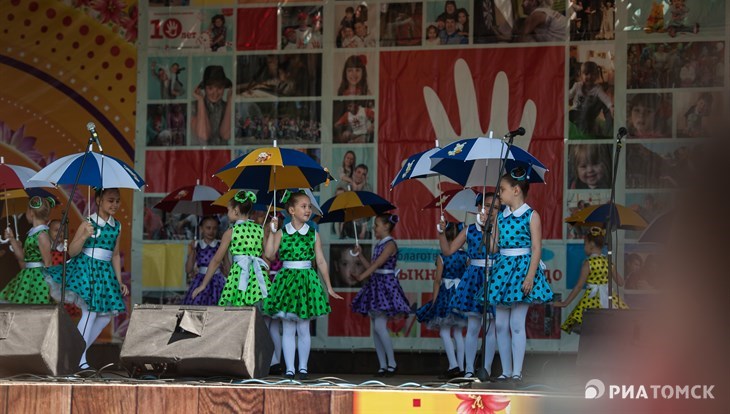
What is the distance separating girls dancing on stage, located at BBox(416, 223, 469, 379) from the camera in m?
9.66

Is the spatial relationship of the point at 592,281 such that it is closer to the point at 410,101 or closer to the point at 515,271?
the point at 515,271

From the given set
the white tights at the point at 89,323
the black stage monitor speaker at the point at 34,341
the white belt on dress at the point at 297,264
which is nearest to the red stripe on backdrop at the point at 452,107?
the white belt on dress at the point at 297,264

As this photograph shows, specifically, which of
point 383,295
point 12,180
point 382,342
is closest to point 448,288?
point 383,295

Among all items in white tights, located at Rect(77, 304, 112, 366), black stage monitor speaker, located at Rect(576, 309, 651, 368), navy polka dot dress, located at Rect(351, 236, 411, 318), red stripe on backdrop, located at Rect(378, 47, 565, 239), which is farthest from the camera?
red stripe on backdrop, located at Rect(378, 47, 565, 239)

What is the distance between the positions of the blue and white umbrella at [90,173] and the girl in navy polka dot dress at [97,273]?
0.39 m

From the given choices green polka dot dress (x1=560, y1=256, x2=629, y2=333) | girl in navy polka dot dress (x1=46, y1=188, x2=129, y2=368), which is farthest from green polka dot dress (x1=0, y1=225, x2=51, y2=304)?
green polka dot dress (x1=560, y1=256, x2=629, y2=333)

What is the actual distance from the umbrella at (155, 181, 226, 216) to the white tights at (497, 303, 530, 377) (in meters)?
3.73

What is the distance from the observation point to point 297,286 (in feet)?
27.9

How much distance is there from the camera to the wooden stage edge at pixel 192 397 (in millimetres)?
5293

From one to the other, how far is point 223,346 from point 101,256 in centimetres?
302

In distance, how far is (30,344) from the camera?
6320 mm

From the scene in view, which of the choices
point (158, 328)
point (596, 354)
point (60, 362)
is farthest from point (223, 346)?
point (596, 354)

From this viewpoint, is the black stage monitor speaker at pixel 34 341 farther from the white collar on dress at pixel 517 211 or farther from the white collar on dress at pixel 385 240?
the white collar on dress at pixel 385 240

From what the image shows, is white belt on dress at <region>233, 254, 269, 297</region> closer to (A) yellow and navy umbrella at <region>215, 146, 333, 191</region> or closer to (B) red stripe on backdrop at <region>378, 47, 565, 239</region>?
(A) yellow and navy umbrella at <region>215, 146, 333, 191</region>
